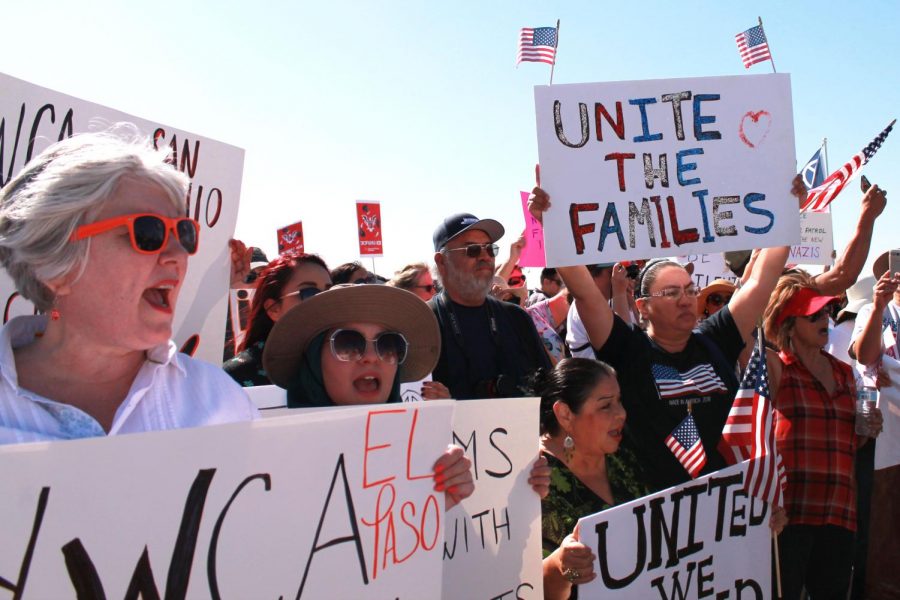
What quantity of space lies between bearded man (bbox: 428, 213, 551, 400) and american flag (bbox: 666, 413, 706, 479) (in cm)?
67

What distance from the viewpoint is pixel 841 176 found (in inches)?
267

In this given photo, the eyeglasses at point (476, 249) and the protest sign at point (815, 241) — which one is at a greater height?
the protest sign at point (815, 241)

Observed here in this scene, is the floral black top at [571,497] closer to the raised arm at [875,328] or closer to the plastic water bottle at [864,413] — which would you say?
the plastic water bottle at [864,413]

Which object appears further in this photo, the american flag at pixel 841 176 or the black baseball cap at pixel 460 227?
the american flag at pixel 841 176

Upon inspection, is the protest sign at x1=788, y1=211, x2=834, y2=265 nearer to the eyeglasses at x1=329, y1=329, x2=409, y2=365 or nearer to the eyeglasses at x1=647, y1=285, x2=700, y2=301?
the eyeglasses at x1=647, y1=285, x2=700, y2=301

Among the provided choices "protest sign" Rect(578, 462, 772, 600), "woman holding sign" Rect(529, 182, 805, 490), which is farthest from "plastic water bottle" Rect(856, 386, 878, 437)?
"protest sign" Rect(578, 462, 772, 600)

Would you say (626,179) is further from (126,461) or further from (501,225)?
(126,461)

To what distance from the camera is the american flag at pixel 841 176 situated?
613cm

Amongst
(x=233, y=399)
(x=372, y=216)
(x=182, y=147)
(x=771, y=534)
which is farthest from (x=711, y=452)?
(x=372, y=216)

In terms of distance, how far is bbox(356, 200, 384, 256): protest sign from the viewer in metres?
10.5

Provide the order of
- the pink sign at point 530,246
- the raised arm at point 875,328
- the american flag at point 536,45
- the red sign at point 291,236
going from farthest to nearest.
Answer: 1. the pink sign at point 530,246
2. the red sign at point 291,236
3. the american flag at point 536,45
4. the raised arm at point 875,328

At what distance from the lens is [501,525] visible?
2467 millimetres

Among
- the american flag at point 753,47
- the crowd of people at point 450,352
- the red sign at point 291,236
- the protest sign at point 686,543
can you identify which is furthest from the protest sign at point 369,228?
the protest sign at point 686,543

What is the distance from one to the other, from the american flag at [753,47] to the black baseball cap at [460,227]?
162 inches
